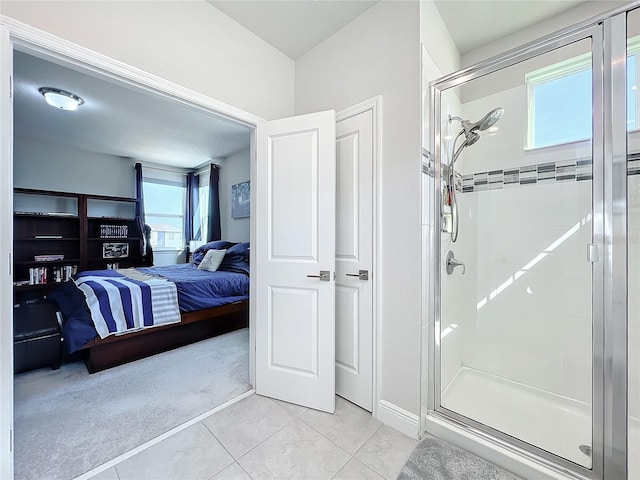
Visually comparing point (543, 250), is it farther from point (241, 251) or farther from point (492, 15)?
point (241, 251)

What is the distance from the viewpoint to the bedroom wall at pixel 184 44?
49.9 inches

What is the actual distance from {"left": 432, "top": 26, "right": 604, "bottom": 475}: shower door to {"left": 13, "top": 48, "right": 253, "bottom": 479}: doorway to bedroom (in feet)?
5.27

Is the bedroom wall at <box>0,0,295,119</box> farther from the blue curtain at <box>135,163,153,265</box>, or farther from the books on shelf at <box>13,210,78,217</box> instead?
the blue curtain at <box>135,163,153,265</box>

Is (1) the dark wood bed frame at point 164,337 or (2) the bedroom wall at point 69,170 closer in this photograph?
(1) the dark wood bed frame at point 164,337

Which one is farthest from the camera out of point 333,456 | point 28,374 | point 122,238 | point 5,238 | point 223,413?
point 122,238

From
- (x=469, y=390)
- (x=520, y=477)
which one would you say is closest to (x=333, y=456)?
(x=520, y=477)

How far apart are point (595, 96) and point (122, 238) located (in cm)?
621

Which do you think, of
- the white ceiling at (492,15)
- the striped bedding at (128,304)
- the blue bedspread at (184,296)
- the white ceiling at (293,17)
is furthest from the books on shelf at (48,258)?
the white ceiling at (492,15)

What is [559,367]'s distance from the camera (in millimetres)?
1793

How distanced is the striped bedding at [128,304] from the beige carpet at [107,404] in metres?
0.38

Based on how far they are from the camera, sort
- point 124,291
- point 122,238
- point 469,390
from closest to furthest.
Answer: point 469,390, point 124,291, point 122,238

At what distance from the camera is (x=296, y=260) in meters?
1.88

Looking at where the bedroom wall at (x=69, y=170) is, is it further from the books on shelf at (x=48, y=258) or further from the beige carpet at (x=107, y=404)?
the beige carpet at (x=107, y=404)

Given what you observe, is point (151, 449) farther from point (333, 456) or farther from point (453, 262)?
point (453, 262)
